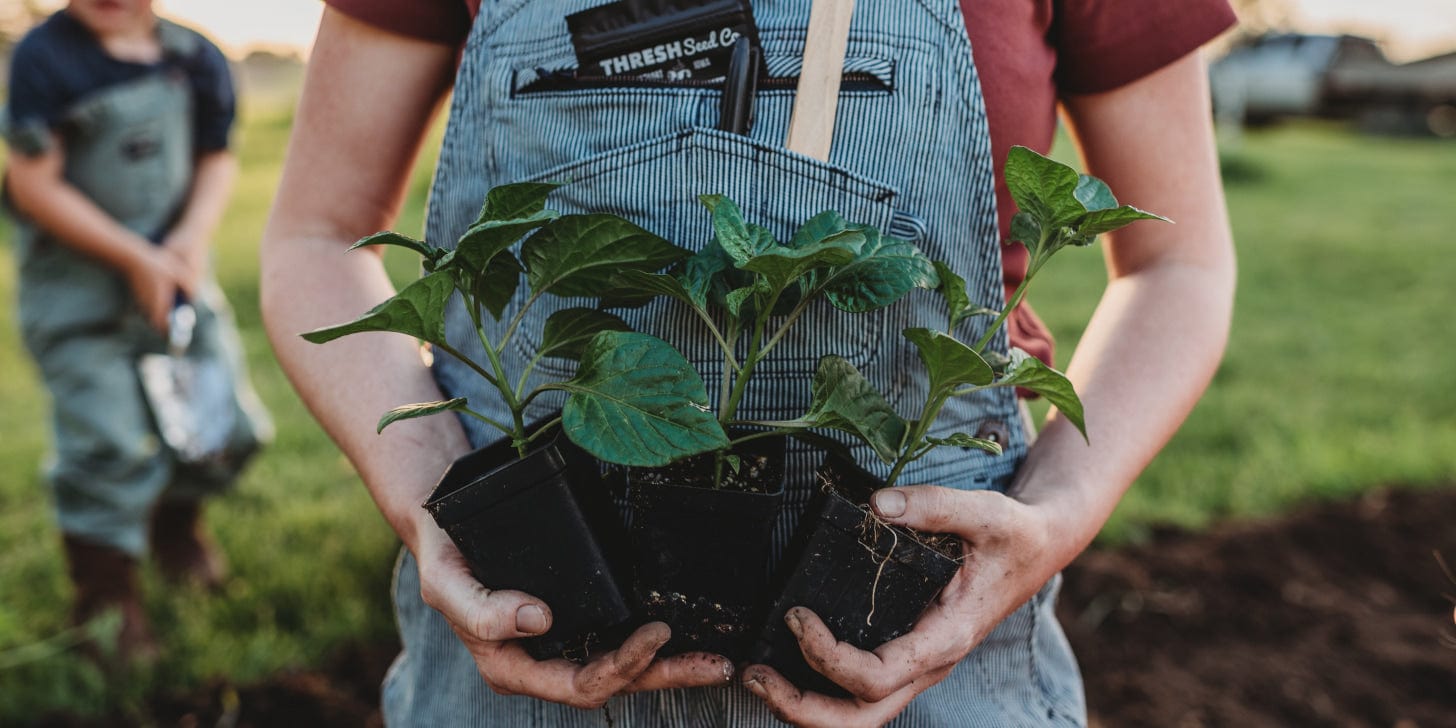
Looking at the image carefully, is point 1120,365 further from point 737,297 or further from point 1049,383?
point 737,297

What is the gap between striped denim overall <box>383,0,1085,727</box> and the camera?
1.09 meters

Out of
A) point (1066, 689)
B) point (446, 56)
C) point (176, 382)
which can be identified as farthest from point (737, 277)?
point (176, 382)

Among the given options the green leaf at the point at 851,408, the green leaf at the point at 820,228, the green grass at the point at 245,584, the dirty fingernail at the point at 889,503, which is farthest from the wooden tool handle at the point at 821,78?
the green grass at the point at 245,584

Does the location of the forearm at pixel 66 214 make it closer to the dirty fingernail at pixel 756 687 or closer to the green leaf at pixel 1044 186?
the dirty fingernail at pixel 756 687

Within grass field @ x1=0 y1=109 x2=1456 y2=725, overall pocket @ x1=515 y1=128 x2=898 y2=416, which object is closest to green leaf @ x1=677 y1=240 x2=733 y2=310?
overall pocket @ x1=515 y1=128 x2=898 y2=416

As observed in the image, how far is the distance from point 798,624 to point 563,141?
0.57m

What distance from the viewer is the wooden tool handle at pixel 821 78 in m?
1.06

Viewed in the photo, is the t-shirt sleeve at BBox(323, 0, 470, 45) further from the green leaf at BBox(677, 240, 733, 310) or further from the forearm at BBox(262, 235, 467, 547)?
the green leaf at BBox(677, 240, 733, 310)

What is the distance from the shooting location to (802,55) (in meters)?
1.11

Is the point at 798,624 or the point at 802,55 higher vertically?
the point at 802,55

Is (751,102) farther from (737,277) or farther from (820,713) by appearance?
(820,713)

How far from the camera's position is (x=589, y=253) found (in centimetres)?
95

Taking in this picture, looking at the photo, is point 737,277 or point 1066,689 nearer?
point 737,277

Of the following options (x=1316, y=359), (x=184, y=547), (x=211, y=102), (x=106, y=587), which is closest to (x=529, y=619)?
(x=106, y=587)
